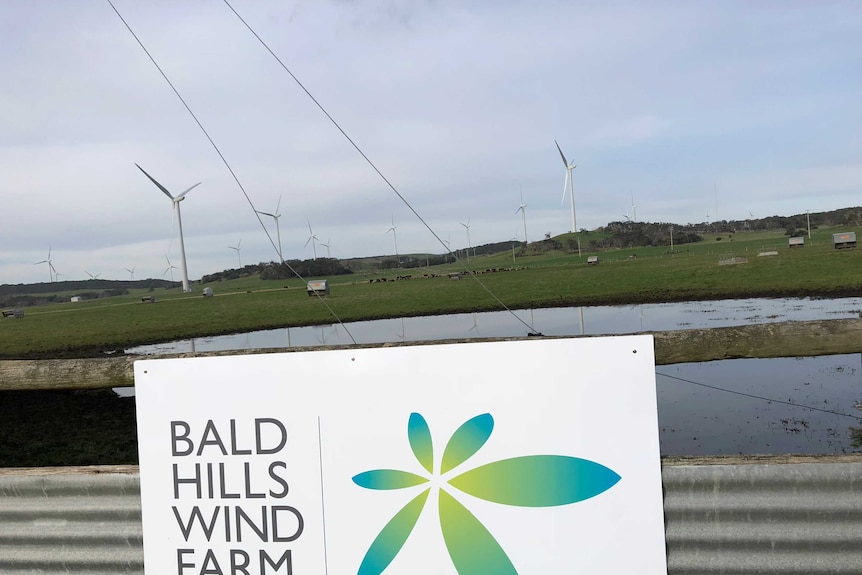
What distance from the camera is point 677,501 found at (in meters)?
3.04

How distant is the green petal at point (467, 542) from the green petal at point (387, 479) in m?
0.15

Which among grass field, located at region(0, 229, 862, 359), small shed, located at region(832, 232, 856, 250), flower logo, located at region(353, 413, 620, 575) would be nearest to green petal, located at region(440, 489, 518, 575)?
flower logo, located at region(353, 413, 620, 575)

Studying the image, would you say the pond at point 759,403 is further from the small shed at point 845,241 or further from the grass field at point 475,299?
the small shed at point 845,241

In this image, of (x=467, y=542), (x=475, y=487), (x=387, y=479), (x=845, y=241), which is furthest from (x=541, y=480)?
(x=845, y=241)

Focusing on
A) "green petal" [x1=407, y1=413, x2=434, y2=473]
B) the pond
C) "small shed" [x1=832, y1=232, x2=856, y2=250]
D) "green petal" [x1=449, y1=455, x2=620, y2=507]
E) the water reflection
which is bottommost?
the pond

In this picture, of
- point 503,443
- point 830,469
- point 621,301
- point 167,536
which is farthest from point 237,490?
point 621,301

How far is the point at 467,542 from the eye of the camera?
10.3 feet

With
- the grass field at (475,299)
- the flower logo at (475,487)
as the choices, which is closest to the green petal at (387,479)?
the flower logo at (475,487)

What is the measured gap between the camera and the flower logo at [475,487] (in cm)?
309

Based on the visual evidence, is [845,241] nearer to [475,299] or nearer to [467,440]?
[475,299]

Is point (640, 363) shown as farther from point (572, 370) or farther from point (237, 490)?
point (237, 490)

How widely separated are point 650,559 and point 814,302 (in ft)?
110

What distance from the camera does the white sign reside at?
308cm

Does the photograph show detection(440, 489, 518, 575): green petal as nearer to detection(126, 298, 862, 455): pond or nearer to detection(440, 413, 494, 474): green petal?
detection(440, 413, 494, 474): green petal
